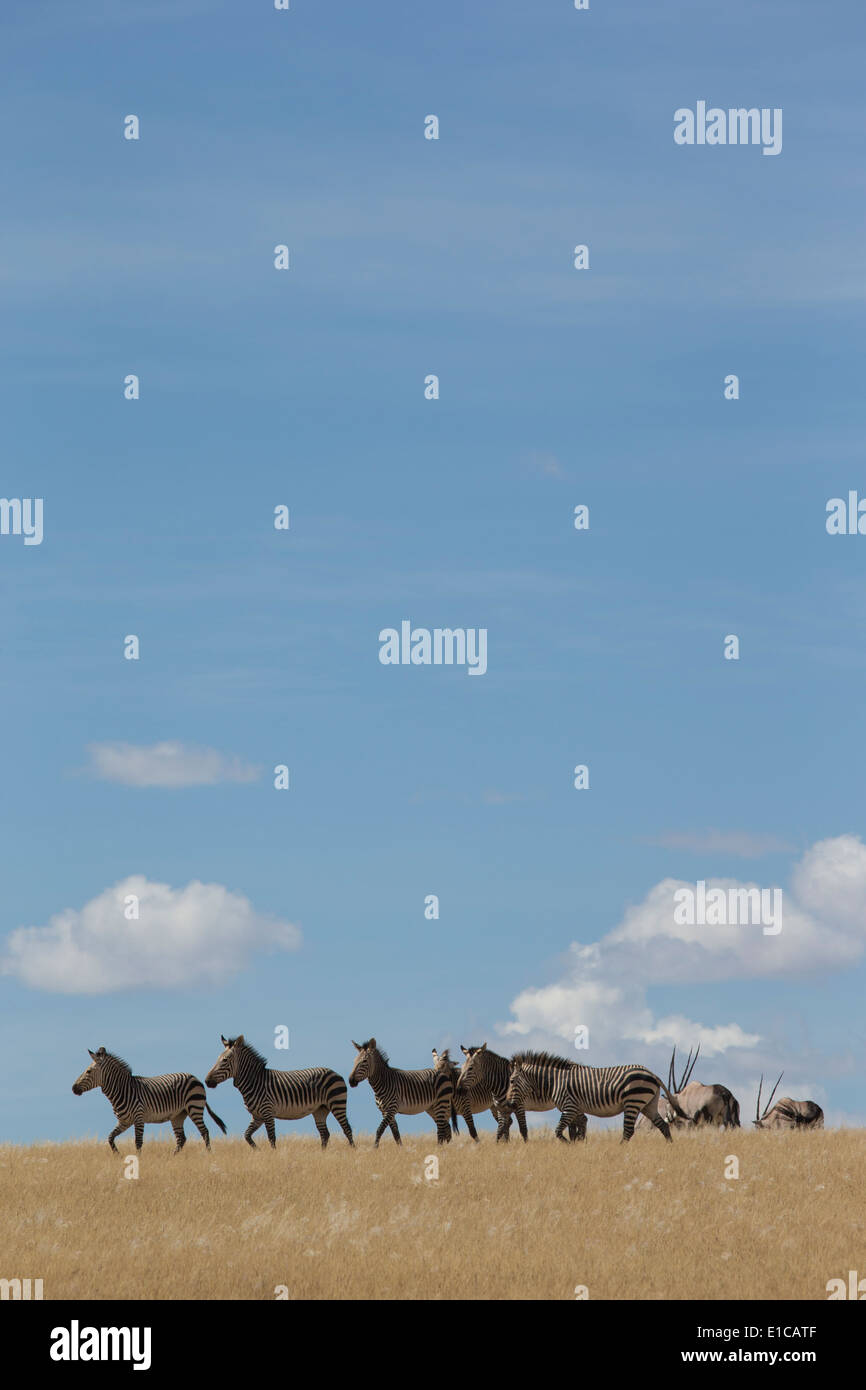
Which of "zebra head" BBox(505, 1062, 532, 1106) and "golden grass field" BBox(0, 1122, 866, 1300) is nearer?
"golden grass field" BBox(0, 1122, 866, 1300)

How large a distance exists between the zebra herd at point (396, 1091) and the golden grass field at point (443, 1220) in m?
0.66

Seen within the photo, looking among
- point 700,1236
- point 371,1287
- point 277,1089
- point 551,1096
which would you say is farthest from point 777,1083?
point 371,1287

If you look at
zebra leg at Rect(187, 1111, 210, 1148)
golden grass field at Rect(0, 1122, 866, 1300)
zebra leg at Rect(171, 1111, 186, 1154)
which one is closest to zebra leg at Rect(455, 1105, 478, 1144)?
golden grass field at Rect(0, 1122, 866, 1300)

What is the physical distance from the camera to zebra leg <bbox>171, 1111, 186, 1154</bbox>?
1156 inches

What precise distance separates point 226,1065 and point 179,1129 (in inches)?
62.4

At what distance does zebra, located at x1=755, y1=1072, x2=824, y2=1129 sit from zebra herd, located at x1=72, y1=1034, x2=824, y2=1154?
28.3 feet

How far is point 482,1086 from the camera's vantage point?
30.5m

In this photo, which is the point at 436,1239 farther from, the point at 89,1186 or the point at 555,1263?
the point at 89,1186

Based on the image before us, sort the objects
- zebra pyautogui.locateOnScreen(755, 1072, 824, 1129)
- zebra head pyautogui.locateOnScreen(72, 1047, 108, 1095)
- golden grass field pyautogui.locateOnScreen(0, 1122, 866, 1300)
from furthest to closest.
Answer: zebra pyautogui.locateOnScreen(755, 1072, 824, 1129) < zebra head pyautogui.locateOnScreen(72, 1047, 108, 1095) < golden grass field pyautogui.locateOnScreen(0, 1122, 866, 1300)

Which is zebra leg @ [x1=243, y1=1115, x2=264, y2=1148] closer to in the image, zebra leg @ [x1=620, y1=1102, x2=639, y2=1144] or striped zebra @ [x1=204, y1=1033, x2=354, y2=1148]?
striped zebra @ [x1=204, y1=1033, x2=354, y2=1148]

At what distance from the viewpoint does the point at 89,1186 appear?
25.9m
